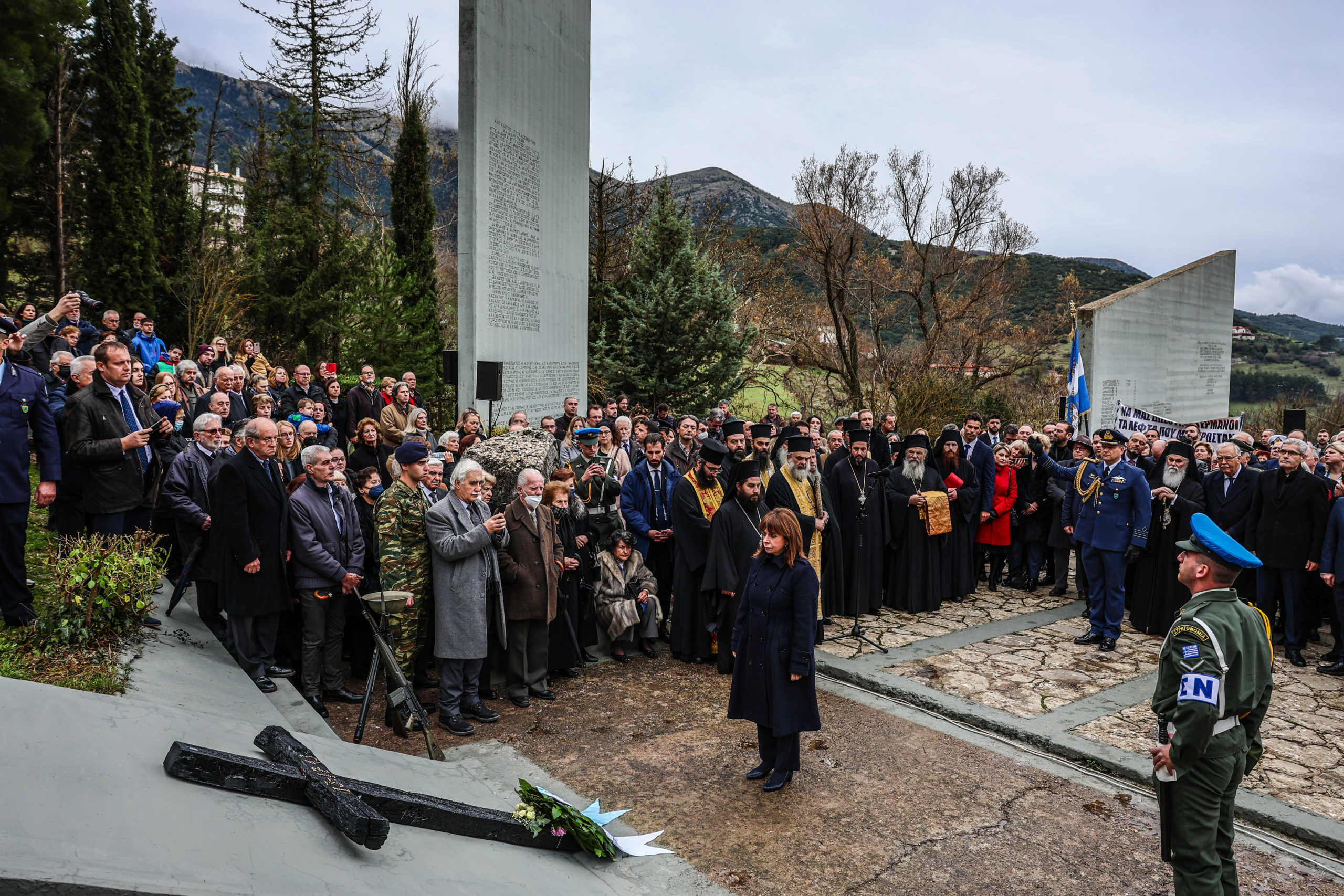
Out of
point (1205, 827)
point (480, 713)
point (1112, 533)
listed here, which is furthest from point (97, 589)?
point (1112, 533)

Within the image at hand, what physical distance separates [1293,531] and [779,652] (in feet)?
21.7

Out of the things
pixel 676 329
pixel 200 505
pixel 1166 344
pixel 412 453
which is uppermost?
pixel 676 329

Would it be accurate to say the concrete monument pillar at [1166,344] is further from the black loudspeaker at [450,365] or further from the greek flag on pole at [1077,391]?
Result: the black loudspeaker at [450,365]

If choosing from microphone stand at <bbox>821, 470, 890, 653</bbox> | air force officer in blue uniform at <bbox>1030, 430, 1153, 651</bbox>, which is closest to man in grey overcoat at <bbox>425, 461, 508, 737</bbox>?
microphone stand at <bbox>821, 470, 890, 653</bbox>

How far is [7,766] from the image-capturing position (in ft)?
8.69

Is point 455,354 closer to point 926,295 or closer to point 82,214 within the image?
point 82,214

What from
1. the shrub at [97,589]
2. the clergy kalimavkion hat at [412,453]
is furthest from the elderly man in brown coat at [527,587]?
the shrub at [97,589]

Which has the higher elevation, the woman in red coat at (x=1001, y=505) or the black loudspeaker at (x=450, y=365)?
the black loudspeaker at (x=450, y=365)

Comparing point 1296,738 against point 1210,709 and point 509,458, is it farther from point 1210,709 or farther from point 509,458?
point 509,458

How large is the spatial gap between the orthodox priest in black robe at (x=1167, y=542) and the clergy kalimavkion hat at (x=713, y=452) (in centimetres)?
500

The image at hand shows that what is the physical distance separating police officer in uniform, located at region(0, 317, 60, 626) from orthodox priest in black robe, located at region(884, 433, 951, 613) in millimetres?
8510

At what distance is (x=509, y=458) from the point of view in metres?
7.60

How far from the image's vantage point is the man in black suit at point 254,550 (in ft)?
20.1

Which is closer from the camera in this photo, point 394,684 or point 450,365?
point 394,684
